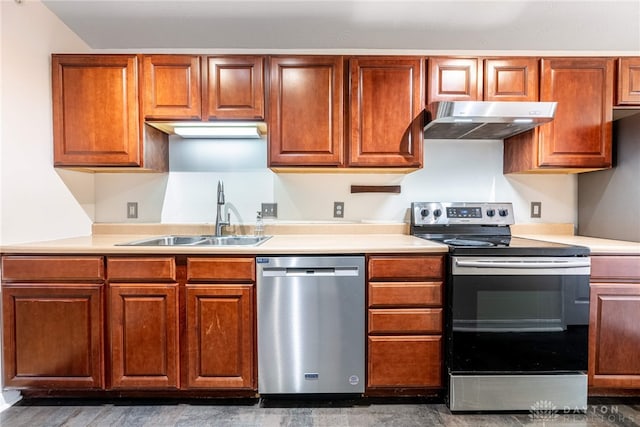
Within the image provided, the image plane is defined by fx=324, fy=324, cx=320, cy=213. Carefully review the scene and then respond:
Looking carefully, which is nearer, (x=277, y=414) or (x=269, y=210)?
(x=277, y=414)

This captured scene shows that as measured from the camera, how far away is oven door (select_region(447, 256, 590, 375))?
172cm

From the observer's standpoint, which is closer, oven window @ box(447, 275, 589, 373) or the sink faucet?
oven window @ box(447, 275, 589, 373)

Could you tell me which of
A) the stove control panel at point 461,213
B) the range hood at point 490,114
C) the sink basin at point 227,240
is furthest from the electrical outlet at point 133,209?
the range hood at point 490,114

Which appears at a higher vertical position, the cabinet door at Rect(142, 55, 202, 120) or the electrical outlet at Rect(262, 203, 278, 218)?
the cabinet door at Rect(142, 55, 202, 120)

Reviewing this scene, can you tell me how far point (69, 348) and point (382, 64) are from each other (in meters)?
2.42

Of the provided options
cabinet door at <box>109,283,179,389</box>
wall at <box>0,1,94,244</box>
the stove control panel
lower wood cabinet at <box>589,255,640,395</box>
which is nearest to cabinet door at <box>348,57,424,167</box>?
the stove control panel

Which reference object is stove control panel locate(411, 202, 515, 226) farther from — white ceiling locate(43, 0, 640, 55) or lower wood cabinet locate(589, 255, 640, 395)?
white ceiling locate(43, 0, 640, 55)

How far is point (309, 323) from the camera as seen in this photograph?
175cm

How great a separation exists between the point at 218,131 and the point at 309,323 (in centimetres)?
138

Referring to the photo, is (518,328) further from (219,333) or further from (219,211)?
(219,211)

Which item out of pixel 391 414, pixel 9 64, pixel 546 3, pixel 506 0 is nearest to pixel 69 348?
pixel 9 64

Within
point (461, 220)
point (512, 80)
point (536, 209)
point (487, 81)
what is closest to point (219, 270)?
point (461, 220)

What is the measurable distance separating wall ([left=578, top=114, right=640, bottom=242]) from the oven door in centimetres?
→ 62

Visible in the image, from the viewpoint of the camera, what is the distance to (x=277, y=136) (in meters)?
2.04
